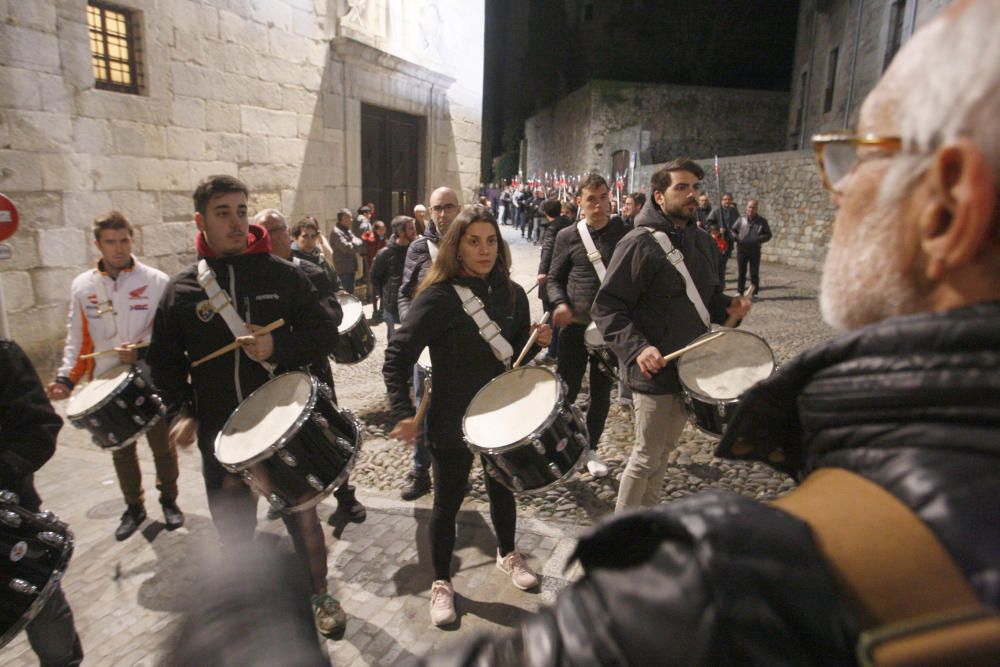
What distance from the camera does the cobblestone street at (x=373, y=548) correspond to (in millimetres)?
2926

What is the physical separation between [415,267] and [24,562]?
3.41 metres

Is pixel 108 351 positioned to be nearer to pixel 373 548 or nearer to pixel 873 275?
pixel 373 548

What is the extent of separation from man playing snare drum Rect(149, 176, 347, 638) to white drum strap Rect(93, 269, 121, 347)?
1194 mm

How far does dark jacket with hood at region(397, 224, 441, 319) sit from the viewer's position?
4895mm

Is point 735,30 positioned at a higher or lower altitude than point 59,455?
higher

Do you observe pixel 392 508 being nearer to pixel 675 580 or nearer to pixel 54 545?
pixel 54 545

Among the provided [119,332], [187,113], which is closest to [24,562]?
[119,332]

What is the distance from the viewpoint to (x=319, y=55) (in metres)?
9.32

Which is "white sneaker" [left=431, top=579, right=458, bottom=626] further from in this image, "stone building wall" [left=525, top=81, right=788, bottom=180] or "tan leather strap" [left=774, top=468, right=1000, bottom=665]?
"stone building wall" [left=525, top=81, right=788, bottom=180]

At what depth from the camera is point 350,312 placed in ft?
18.5

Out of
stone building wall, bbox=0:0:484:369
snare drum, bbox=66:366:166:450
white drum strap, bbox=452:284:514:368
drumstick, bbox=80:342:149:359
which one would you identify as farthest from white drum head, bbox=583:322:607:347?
stone building wall, bbox=0:0:484:369

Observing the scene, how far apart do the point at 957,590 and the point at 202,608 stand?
2.63 feet

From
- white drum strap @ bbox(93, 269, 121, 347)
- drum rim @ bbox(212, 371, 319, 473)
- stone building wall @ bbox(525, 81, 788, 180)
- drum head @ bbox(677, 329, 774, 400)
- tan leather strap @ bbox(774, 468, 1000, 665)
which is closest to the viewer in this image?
tan leather strap @ bbox(774, 468, 1000, 665)

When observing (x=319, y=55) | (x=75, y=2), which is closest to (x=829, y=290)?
(x=75, y=2)
